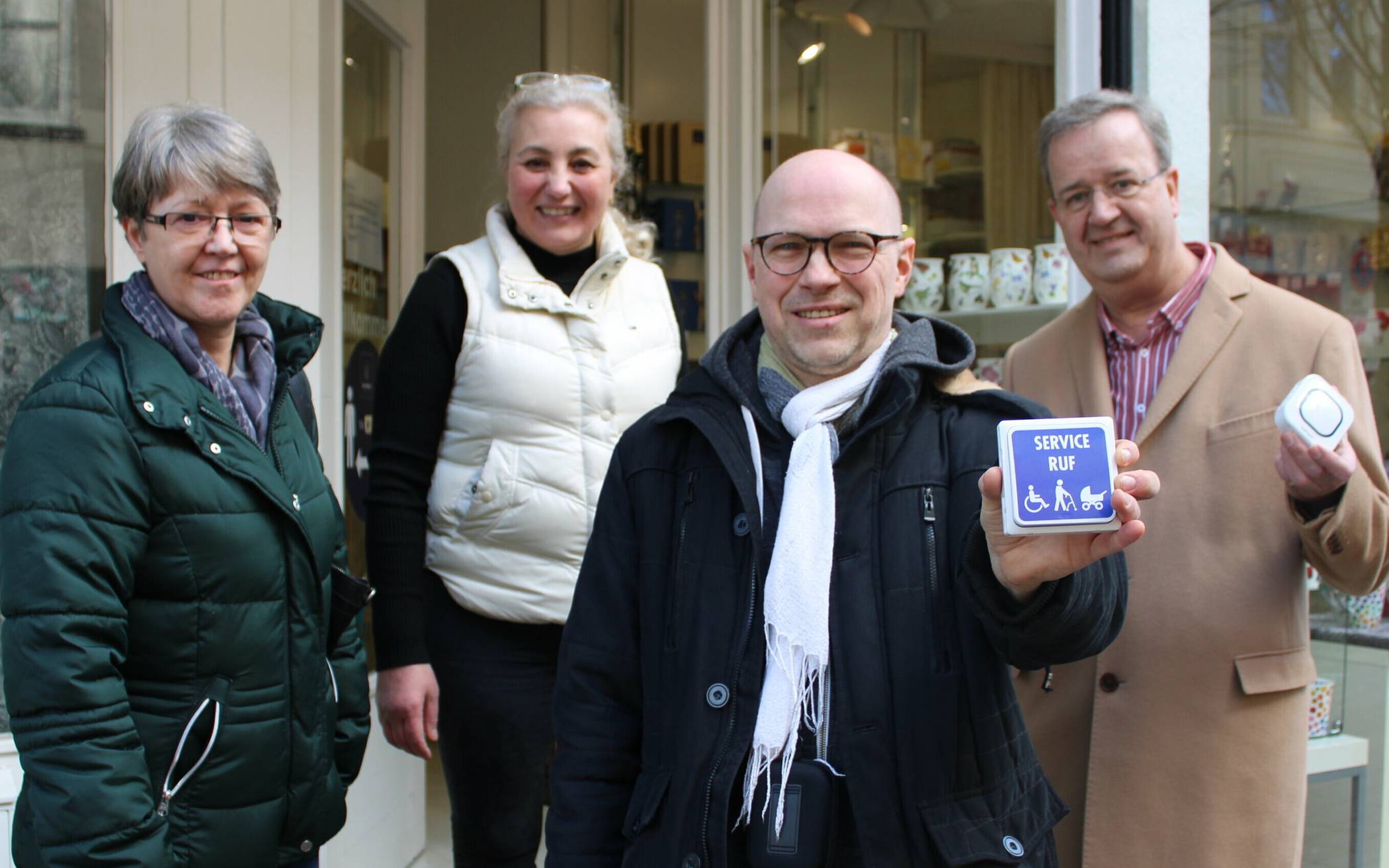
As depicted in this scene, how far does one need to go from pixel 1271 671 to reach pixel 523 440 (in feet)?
4.66

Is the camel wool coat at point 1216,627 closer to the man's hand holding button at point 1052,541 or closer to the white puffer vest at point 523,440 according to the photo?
the man's hand holding button at point 1052,541

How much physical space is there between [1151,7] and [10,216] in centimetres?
286

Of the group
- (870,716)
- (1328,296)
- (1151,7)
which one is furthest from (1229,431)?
(1328,296)

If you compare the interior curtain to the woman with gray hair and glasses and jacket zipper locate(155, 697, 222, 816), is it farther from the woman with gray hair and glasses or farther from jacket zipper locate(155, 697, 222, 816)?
jacket zipper locate(155, 697, 222, 816)

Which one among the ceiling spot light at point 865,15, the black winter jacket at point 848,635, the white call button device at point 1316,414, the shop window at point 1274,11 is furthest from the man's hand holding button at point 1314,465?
the ceiling spot light at point 865,15

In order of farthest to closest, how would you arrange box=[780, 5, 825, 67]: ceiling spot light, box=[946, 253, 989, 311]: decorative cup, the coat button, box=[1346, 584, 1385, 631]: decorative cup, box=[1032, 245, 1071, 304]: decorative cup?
1. box=[780, 5, 825, 67]: ceiling spot light
2. box=[946, 253, 989, 311]: decorative cup
3. box=[1032, 245, 1071, 304]: decorative cup
4. box=[1346, 584, 1385, 631]: decorative cup
5. the coat button

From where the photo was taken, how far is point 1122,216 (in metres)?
2.31

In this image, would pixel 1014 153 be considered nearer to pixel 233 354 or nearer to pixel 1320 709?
pixel 1320 709

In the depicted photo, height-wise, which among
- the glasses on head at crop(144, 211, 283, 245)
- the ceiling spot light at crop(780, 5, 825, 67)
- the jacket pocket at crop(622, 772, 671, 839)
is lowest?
the jacket pocket at crop(622, 772, 671, 839)

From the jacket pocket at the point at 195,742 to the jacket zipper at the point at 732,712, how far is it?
30.1 inches

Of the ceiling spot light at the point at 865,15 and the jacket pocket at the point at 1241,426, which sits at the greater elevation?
the ceiling spot light at the point at 865,15

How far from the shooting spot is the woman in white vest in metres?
2.41

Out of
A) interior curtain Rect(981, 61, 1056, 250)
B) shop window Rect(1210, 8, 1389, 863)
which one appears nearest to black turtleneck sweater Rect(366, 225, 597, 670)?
interior curtain Rect(981, 61, 1056, 250)

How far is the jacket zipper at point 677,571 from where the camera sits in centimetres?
170
